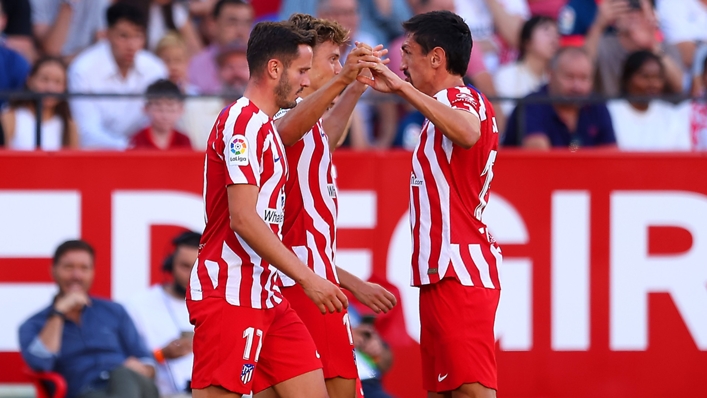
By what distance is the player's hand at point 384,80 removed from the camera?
5336mm

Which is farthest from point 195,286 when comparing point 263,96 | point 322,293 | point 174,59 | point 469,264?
point 174,59

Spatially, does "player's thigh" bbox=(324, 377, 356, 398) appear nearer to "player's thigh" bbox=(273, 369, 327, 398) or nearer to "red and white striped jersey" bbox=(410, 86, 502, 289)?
"player's thigh" bbox=(273, 369, 327, 398)

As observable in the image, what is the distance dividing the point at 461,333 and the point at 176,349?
8.71ft

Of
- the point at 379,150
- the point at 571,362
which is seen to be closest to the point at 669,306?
the point at 571,362

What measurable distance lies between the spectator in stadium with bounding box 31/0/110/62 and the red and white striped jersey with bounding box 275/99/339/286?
4.96 meters

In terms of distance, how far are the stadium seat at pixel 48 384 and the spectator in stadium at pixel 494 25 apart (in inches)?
205

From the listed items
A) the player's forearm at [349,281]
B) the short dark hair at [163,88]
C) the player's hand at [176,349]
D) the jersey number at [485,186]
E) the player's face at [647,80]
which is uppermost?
the player's face at [647,80]

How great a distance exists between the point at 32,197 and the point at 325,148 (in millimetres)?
3363

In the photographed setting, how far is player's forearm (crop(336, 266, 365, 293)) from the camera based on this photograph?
600 cm

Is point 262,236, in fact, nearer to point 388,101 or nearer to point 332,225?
point 332,225

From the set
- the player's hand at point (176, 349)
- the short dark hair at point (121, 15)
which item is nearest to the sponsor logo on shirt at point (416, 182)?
the player's hand at point (176, 349)

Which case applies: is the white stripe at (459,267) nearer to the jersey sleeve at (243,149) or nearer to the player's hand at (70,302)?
the jersey sleeve at (243,149)

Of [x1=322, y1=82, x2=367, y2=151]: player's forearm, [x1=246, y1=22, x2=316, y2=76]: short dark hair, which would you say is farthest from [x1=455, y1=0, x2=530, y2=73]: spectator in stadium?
[x1=246, y1=22, x2=316, y2=76]: short dark hair

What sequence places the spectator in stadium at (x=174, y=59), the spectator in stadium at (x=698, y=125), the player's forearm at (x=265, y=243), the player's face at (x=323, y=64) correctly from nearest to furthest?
the player's forearm at (x=265, y=243) < the player's face at (x=323, y=64) < the spectator in stadium at (x=698, y=125) < the spectator in stadium at (x=174, y=59)
